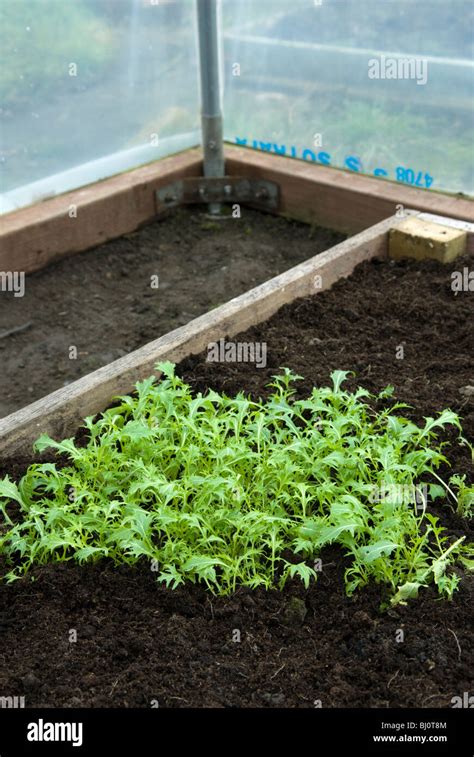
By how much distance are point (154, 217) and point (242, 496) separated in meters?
3.43

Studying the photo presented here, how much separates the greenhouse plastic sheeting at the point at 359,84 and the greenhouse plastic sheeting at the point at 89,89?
0.35 meters

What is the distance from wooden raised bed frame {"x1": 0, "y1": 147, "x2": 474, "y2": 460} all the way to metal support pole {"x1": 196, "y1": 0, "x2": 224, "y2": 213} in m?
0.13

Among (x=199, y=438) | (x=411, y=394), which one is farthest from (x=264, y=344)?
(x=199, y=438)

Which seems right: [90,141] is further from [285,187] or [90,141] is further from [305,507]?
[305,507]

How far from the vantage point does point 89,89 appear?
586cm

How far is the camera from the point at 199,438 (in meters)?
3.38

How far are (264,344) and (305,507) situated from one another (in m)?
1.24
